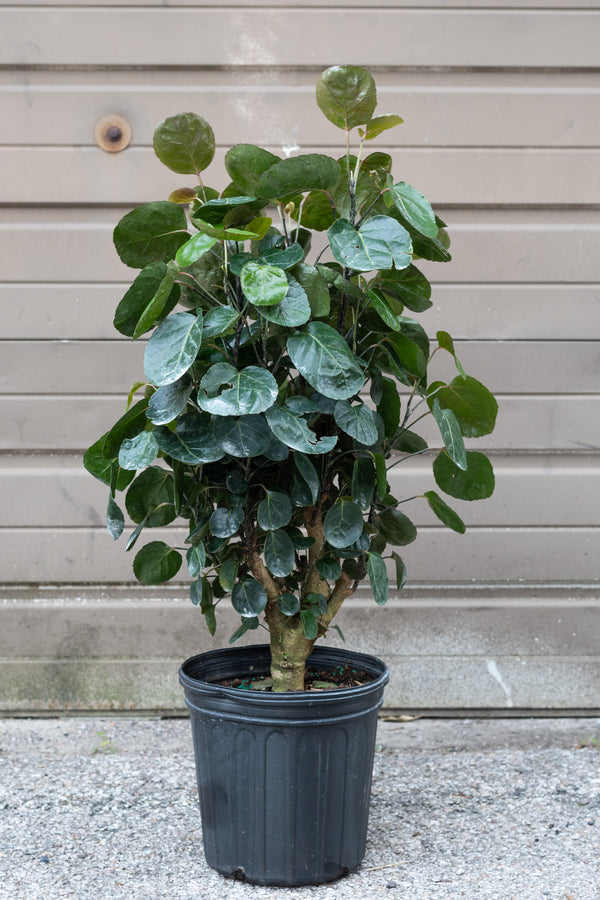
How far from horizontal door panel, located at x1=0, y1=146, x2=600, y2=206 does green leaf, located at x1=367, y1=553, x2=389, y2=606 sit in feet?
4.78

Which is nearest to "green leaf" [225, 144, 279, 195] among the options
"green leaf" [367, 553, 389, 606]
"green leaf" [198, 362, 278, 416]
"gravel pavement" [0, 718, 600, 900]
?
"green leaf" [198, 362, 278, 416]

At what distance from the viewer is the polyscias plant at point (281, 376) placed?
1.59 m

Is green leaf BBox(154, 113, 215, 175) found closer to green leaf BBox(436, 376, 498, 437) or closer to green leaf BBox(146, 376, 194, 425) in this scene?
green leaf BBox(146, 376, 194, 425)

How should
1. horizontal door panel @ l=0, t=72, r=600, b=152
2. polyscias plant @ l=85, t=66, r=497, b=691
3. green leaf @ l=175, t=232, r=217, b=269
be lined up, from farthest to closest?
horizontal door panel @ l=0, t=72, r=600, b=152
polyscias plant @ l=85, t=66, r=497, b=691
green leaf @ l=175, t=232, r=217, b=269

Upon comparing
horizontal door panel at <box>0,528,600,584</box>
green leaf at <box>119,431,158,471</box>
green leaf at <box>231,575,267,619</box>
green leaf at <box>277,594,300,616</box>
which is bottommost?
horizontal door panel at <box>0,528,600,584</box>

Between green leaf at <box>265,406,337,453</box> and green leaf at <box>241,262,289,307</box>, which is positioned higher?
green leaf at <box>241,262,289,307</box>

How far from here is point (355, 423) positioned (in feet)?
5.50

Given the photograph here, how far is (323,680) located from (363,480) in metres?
0.56

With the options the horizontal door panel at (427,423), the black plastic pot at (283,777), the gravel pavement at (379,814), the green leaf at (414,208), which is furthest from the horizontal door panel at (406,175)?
the gravel pavement at (379,814)

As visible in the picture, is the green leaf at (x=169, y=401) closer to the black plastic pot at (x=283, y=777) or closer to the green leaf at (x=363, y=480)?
the green leaf at (x=363, y=480)

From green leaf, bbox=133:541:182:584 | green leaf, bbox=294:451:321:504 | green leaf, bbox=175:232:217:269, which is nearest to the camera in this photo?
green leaf, bbox=175:232:217:269

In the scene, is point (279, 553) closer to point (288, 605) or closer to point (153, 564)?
point (288, 605)

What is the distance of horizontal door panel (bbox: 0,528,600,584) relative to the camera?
9.24 feet

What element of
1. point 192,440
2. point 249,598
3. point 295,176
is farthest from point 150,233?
point 249,598
